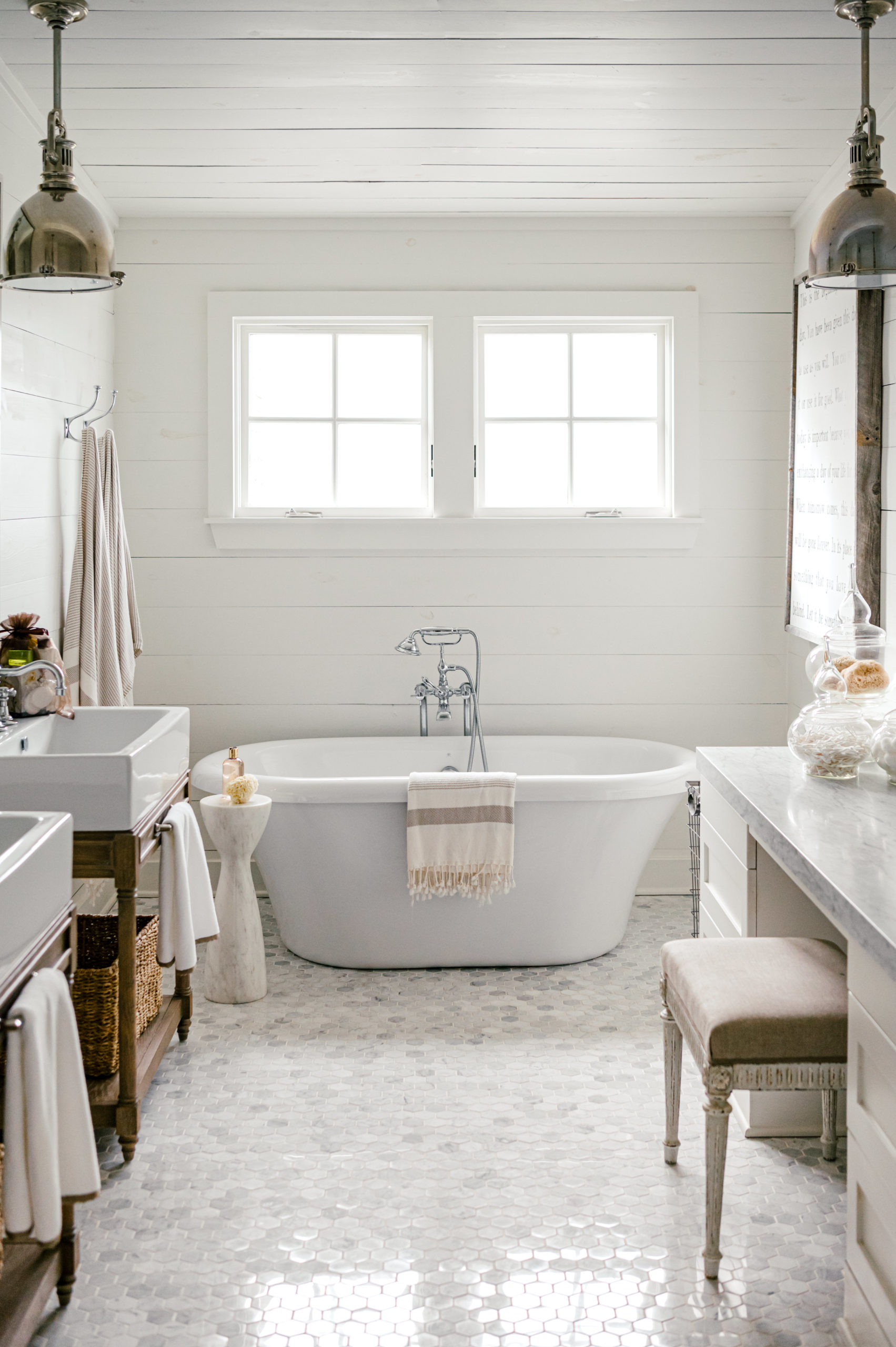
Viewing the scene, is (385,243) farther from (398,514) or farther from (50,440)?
(50,440)

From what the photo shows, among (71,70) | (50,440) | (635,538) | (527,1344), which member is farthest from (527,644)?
(527,1344)

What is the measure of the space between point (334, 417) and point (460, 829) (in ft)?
5.74

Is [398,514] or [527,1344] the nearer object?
[527,1344]

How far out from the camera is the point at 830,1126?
91.7 inches

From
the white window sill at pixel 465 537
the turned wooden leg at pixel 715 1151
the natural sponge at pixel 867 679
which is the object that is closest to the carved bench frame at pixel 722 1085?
the turned wooden leg at pixel 715 1151

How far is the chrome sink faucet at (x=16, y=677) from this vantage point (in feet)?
8.12

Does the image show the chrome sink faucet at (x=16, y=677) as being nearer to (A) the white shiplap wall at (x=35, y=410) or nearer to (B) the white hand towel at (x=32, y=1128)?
(A) the white shiplap wall at (x=35, y=410)

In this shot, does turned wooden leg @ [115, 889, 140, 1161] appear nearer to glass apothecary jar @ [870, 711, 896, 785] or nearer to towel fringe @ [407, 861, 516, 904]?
towel fringe @ [407, 861, 516, 904]

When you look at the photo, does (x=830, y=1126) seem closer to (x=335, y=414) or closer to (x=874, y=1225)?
(x=874, y=1225)

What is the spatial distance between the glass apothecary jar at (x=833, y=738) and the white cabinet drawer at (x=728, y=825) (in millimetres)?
193

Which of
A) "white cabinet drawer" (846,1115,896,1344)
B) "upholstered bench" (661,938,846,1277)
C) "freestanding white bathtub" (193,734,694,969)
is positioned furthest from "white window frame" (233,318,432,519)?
"white cabinet drawer" (846,1115,896,1344)

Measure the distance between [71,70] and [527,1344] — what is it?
119 inches

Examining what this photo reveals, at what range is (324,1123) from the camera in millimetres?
2516

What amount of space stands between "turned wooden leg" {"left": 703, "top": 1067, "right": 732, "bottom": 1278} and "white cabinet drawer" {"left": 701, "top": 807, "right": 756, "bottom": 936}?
516mm
